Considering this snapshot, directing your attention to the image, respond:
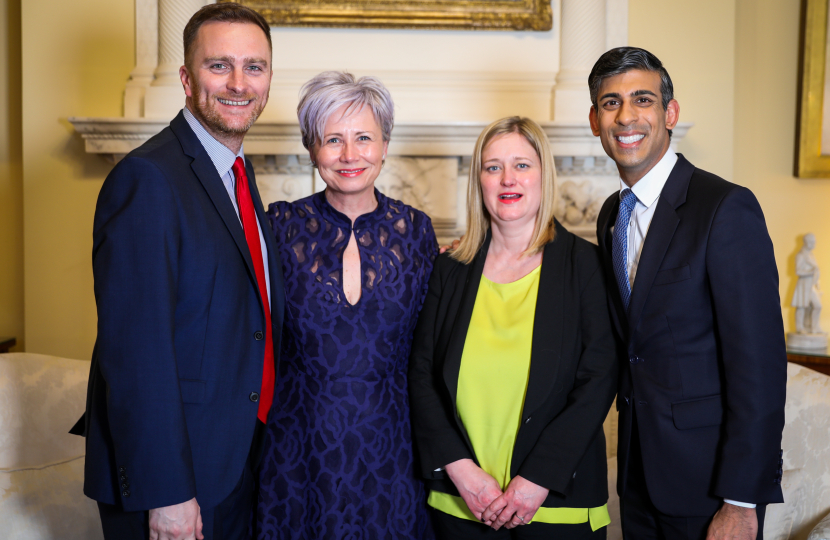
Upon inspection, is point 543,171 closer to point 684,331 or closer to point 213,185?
point 684,331

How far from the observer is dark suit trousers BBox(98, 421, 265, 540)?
1.43m

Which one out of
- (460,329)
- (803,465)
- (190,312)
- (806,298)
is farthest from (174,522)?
(806,298)

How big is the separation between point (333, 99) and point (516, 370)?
93 centimetres

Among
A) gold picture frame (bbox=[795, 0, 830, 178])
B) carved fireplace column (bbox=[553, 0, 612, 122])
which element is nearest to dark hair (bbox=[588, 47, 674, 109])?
carved fireplace column (bbox=[553, 0, 612, 122])

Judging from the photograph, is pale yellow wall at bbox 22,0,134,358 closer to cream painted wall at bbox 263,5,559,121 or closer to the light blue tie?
cream painted wall at bbox 263,5,559,121

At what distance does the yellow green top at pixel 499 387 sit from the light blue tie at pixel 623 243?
226 millimetres

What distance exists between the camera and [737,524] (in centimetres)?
148

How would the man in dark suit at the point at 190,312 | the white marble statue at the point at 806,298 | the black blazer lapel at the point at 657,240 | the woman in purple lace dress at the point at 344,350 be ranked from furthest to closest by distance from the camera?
1. the white marble statue at the point at 806,298
2. the woman in purple lace dress at the point at 344,350
3. the black blazer lapel at the point at 657,240
4. the man in dark suit at the point at 190,312

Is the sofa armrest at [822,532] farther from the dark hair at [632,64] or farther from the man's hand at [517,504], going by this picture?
the dark hair at [632,64]

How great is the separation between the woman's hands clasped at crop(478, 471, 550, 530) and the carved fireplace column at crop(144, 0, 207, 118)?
2553 millimetres

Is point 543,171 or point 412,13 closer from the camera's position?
point 543,171

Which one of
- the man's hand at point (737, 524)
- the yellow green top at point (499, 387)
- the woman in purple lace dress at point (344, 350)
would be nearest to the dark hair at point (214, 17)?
the woman in purple lace dress at point (344, 350)

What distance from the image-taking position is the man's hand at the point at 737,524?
1475mm

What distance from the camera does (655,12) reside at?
11.5 ft
